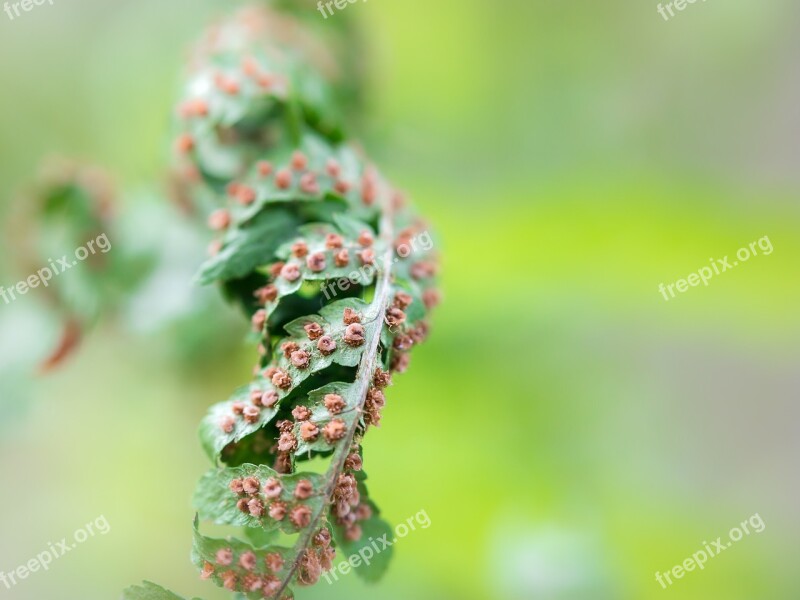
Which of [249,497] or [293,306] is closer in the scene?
[249,497]

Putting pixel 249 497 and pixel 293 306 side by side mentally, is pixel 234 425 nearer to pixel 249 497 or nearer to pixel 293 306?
pixel 249 497


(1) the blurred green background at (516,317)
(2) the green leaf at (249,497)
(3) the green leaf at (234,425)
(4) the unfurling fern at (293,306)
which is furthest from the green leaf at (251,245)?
(1) the blurred green background at (516,317)

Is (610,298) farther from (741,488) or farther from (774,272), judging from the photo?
(741,488)

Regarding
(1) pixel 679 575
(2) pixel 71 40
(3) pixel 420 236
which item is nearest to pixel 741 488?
(1) pixel 679 575

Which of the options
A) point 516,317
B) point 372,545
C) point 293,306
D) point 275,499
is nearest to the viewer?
point 275,499

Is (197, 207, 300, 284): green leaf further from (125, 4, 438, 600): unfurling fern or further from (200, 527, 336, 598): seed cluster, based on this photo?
(200, 527, 336, 598): seed cluster

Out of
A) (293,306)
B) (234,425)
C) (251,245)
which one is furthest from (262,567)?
(251,245)

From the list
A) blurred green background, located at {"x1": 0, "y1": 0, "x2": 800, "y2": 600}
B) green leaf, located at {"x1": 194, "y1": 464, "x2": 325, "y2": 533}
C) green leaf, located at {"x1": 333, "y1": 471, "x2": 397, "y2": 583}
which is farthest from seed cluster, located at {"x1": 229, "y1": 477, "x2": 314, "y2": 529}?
blurred green background, located at {"x1": 0, "y1": 0, "x2": 800, "y2": 600}
